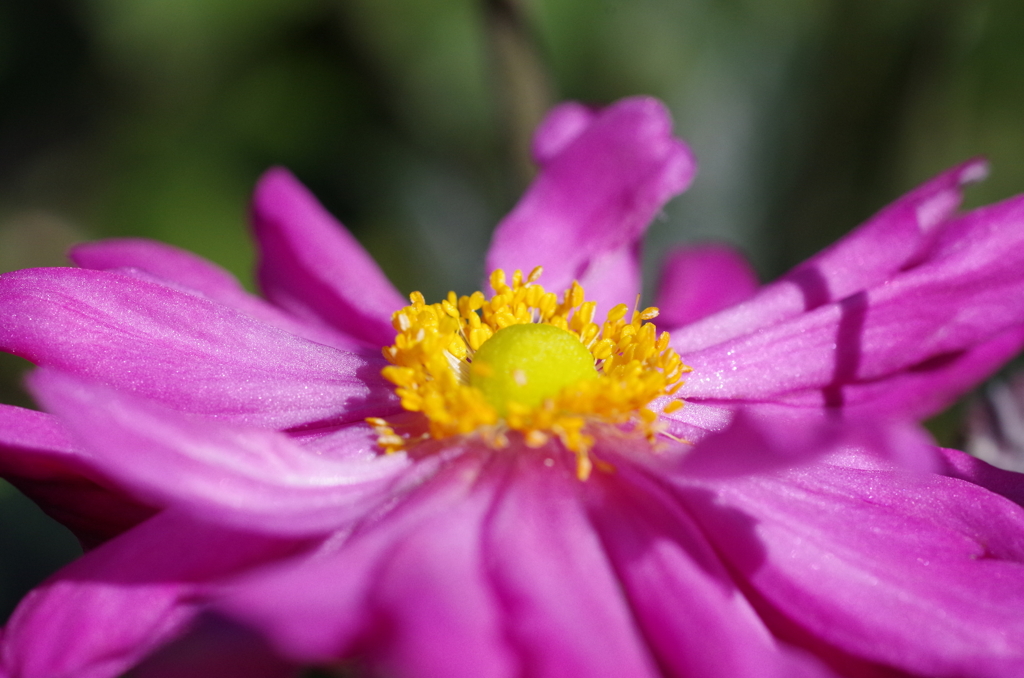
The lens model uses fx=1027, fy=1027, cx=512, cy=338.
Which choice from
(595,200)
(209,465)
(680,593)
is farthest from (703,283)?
(209,465)

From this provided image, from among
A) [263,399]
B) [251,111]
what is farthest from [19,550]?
[251,111]

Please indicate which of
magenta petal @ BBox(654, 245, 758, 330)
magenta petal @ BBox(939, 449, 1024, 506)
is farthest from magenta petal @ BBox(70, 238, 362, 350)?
magenta petal @ BBox(939, 449, 1024, 506)

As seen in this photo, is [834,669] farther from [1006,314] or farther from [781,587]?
[1006,314]

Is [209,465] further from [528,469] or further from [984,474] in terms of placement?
[984,474]

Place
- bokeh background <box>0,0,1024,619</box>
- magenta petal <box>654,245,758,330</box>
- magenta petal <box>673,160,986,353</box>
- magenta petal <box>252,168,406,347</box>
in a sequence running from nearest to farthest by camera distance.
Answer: magenta petal <box>673,160,986,353</box> → magenta petal <box>252,168,406,347</box> → magenta petal <box>654,245,758,330</box> → bokeh background <box>0,0,1024,619</box>

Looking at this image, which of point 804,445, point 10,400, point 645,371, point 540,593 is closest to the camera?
point 804,445

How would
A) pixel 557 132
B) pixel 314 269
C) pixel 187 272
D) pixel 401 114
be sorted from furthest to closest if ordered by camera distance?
pixel 401 114 < pixel 557 132 < pixel 314 269 < pixel 187 272

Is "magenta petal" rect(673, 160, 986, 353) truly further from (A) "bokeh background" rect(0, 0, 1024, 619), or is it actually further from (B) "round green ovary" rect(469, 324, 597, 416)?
(A) "bokeh background" rect(0, 0, 1024, 619)
